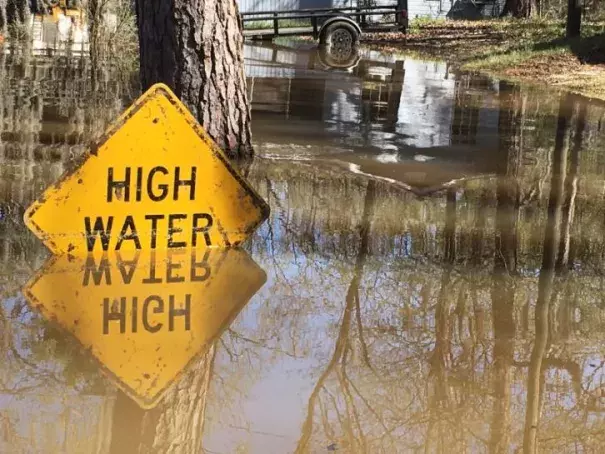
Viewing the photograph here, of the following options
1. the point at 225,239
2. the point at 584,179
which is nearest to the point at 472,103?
the point at 584,179

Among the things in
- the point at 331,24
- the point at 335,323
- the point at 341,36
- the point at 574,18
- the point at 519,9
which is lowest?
the point at 335,323

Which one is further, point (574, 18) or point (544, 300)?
point (574, 18)

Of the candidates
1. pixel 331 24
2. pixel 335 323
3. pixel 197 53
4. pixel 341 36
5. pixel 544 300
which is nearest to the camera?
pixel 335 323

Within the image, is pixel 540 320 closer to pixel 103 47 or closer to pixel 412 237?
pixel 412 237

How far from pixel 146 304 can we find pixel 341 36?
24.5 meters

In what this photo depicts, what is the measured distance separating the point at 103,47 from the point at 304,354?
2034 centimetres

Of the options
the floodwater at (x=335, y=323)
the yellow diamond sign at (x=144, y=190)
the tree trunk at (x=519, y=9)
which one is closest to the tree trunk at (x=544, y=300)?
the floodwater at (x=335, y=323)

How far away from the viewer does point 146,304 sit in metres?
4.98

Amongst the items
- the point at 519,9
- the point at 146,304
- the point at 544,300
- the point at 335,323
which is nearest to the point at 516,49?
the point at 519,9

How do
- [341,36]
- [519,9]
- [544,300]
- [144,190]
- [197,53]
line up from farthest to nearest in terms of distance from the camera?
[519,9]
[341,36]
[197,53]
[144,190]
[544,300]

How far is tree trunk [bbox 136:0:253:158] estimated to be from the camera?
7.56m

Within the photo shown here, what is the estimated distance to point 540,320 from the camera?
16.4 feet

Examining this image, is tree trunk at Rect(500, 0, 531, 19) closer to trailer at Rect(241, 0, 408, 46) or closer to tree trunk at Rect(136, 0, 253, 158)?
trailer at Rect(241, 0, 408, 46)

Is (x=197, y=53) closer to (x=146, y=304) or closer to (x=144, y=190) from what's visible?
(x=144, y=190)
